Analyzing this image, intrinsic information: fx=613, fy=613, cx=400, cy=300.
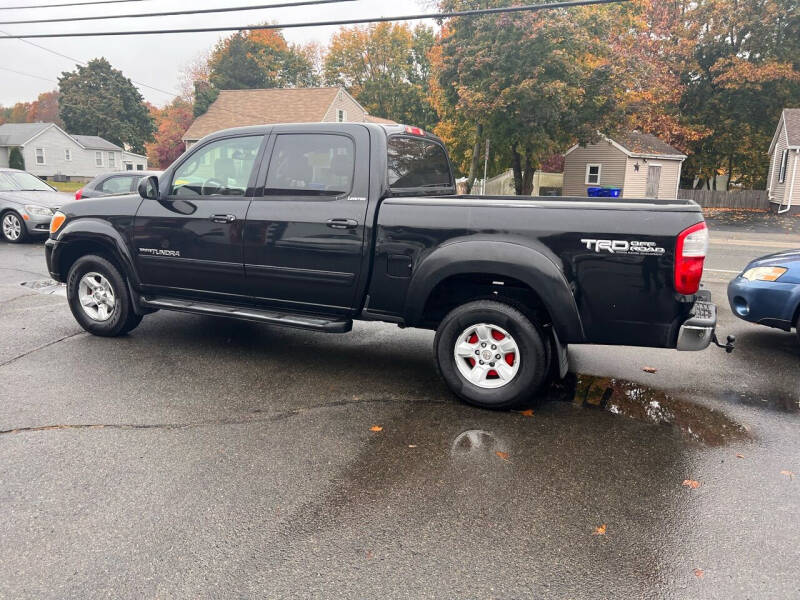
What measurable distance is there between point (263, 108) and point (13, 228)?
91.8 ft

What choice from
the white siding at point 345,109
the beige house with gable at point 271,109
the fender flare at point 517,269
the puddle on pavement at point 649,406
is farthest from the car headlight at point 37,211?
the white siding at point 345,109

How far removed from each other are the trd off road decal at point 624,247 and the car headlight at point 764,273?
2661 millimetres

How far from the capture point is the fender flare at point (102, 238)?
5707 millimetres

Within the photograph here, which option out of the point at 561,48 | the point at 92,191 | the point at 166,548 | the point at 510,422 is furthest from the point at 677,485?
the point at 561,48

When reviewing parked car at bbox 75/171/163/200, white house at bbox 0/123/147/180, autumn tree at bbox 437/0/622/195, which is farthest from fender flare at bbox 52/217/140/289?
white house at bbox 0/123/147/180

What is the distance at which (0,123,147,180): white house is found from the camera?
49750 mm

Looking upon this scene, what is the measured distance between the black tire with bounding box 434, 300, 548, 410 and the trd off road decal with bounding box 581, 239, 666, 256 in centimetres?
70

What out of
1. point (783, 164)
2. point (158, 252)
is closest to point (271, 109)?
point (783, 164)

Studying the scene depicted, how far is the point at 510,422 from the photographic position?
4227 mm

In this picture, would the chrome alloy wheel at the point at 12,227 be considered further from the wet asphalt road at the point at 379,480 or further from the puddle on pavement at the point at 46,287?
the wet asphalt road at the point at 379,480

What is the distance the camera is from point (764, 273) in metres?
5.82

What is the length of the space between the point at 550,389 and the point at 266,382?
2290 millimetres

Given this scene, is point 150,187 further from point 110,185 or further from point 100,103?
point 100,103

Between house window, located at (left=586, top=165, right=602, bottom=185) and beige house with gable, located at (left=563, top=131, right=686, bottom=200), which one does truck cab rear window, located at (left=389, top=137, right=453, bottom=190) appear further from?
house window, located at (left=586, top=165, right=602, bottom=185)
